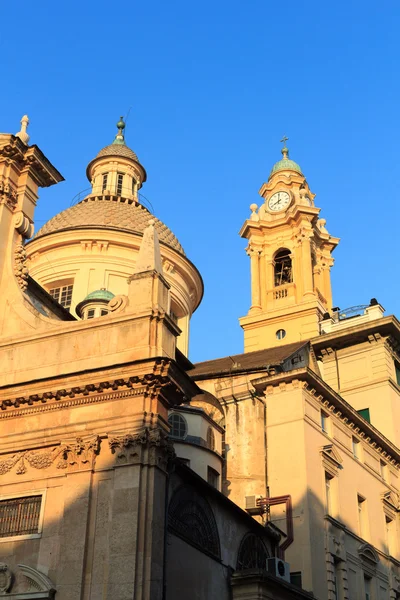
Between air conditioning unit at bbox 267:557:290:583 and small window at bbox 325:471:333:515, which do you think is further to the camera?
small window at bbox 325:471:333:515

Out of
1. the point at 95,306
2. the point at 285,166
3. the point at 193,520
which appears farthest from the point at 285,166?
the point at 193,520

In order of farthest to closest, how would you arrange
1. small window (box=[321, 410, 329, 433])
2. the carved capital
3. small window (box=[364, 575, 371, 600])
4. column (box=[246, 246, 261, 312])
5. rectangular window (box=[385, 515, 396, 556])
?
column (box=[246, 246, 261, 312]) → rectangular window (box=[385, 515, 396, 556]) → small window (box=[321, 410, 329, 433]) → small window (box=[364, 575, 371, 600]) → the carved capital

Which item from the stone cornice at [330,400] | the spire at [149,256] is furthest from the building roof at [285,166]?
the spire at [149,256]

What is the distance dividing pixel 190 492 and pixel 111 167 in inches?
1222

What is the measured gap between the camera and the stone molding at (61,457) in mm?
21391

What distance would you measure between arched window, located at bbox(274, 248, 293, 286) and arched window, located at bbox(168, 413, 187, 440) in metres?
26.0

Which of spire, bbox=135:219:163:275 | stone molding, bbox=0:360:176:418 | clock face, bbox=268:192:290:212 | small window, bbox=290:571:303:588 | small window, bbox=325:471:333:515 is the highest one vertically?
clock face, bbox=268:192:290:212

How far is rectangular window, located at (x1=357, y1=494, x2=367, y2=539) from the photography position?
3549 cm

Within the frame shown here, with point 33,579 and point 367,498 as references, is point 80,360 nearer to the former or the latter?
point 33,579

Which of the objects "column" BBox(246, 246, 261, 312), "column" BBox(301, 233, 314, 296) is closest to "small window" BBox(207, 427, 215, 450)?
"column" BBox(301, 233, 314, 296)

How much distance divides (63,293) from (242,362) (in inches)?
411

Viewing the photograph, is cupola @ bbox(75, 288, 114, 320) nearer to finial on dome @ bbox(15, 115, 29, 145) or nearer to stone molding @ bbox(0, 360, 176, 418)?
finial on dome @ bbox(15, 115, 29, 145)

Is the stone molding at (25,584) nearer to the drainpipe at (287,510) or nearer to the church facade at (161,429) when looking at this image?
the church facade at (161,429)

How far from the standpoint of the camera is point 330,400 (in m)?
35.7
